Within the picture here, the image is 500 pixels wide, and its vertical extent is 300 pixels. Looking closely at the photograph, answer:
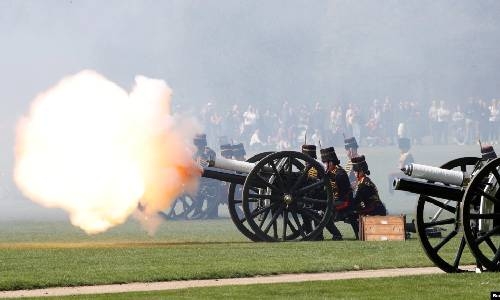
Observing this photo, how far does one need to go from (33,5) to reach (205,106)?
923 centimetres

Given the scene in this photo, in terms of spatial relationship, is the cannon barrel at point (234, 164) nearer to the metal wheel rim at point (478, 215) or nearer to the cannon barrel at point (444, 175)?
the cannon barrel at point (444, 175)

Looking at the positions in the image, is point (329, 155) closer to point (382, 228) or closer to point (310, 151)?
point (310, 151)

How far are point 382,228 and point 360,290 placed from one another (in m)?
8.54

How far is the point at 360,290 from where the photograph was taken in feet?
55.9

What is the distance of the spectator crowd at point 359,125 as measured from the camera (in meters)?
61.1

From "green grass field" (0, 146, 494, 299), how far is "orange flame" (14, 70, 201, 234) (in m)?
0.71

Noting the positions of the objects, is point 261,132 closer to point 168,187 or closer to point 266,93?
point 266,93

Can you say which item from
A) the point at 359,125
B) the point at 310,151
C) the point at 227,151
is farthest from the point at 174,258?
the point at 359,125

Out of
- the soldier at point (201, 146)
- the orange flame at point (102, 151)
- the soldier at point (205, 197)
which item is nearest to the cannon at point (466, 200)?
the orange flame at point (102, 151)

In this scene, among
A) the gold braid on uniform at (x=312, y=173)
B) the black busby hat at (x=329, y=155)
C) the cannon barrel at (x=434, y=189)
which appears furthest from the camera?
the black busby hat at (x=329, y=155)

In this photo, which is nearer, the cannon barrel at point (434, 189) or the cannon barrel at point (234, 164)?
the cannon barrel at point (434, 189)

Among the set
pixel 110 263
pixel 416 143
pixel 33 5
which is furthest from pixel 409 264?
pixel 33 5

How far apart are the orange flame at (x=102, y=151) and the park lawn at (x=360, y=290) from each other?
938cm

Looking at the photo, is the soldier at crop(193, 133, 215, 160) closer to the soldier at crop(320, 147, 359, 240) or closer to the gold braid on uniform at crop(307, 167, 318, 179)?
the soldier at crop(320, 147, 359, 240)
